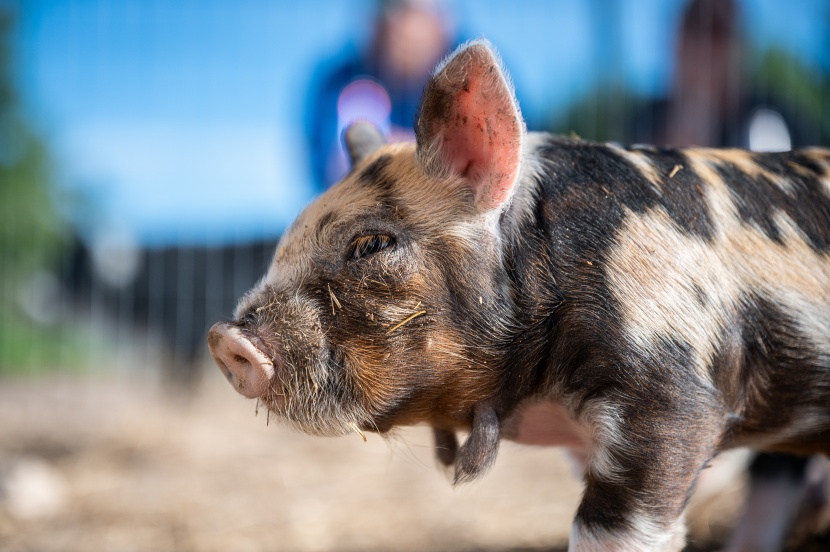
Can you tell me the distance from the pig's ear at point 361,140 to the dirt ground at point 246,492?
0.98 m

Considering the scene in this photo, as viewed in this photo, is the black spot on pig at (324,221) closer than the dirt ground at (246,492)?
Yes

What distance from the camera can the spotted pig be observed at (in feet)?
7.05

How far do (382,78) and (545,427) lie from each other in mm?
4244

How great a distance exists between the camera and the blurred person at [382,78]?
6.09 m

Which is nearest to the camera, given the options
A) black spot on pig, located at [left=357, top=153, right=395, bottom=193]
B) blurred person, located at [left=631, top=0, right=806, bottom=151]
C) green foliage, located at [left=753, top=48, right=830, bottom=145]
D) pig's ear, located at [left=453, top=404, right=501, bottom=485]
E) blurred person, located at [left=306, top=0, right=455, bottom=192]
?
pig's ear, located at [left=453, top=404, right=501, bottom=485]

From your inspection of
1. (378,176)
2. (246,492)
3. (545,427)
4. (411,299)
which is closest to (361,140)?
(378,176)

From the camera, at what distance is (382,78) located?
248 inches

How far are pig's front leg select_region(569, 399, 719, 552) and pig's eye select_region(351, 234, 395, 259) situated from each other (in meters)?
0.72

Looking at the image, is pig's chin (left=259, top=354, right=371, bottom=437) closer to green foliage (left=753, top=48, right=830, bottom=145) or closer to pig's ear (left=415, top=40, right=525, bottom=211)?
pig's ear (left=415, top=40, right=525, bottom=211)


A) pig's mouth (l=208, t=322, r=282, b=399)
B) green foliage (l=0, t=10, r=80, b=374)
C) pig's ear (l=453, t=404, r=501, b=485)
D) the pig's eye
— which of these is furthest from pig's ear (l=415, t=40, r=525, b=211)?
green foliage (l=0, t=10, r=80, b=374)

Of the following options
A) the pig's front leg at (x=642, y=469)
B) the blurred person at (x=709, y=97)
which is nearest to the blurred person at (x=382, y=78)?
the blurred person at (x=709, y=97)

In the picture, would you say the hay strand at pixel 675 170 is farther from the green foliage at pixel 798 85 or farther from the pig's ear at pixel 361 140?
the green foliage at pixel 798 85

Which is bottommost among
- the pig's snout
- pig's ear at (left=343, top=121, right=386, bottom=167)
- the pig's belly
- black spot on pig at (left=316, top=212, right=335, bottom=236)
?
the pig's belly

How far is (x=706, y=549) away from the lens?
12.5ft
